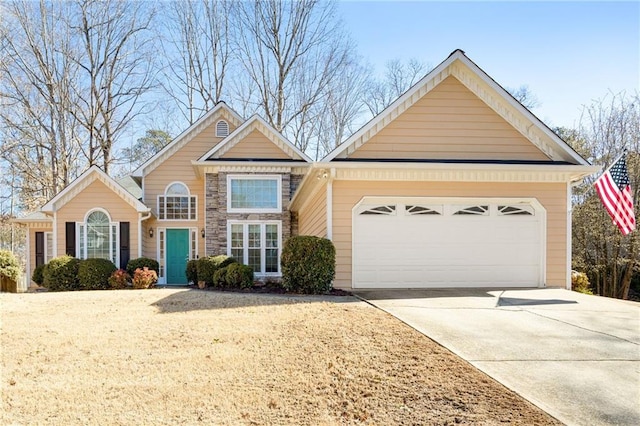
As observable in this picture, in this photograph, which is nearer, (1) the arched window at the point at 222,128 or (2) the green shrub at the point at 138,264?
(2) the green shrub at the point at 138,264

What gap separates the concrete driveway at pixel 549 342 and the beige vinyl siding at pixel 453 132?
3.65 meters

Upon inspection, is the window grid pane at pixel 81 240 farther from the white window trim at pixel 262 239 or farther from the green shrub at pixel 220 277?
the green shrub at pixel 220 277

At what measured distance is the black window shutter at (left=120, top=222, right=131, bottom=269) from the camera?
15.2m

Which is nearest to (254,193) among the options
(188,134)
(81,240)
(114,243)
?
(188,134)

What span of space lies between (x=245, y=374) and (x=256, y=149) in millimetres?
11668

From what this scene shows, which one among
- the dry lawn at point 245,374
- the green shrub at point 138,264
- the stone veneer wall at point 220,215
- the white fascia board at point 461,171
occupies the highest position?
the white fascia board at point 461,171

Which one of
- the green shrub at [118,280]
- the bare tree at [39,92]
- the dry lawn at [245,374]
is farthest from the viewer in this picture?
the bare tree at [39,92]

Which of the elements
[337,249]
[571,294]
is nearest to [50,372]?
[337,249]

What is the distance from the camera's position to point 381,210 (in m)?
9.98

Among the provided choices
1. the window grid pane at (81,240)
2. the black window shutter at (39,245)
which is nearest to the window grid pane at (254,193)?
the window grid pane at (81,240)

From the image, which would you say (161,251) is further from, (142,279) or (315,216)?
(315,216)

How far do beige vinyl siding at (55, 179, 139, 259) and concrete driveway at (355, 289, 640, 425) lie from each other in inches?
407

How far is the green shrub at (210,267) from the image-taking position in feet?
42.7

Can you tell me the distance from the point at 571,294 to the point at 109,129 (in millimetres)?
22764
